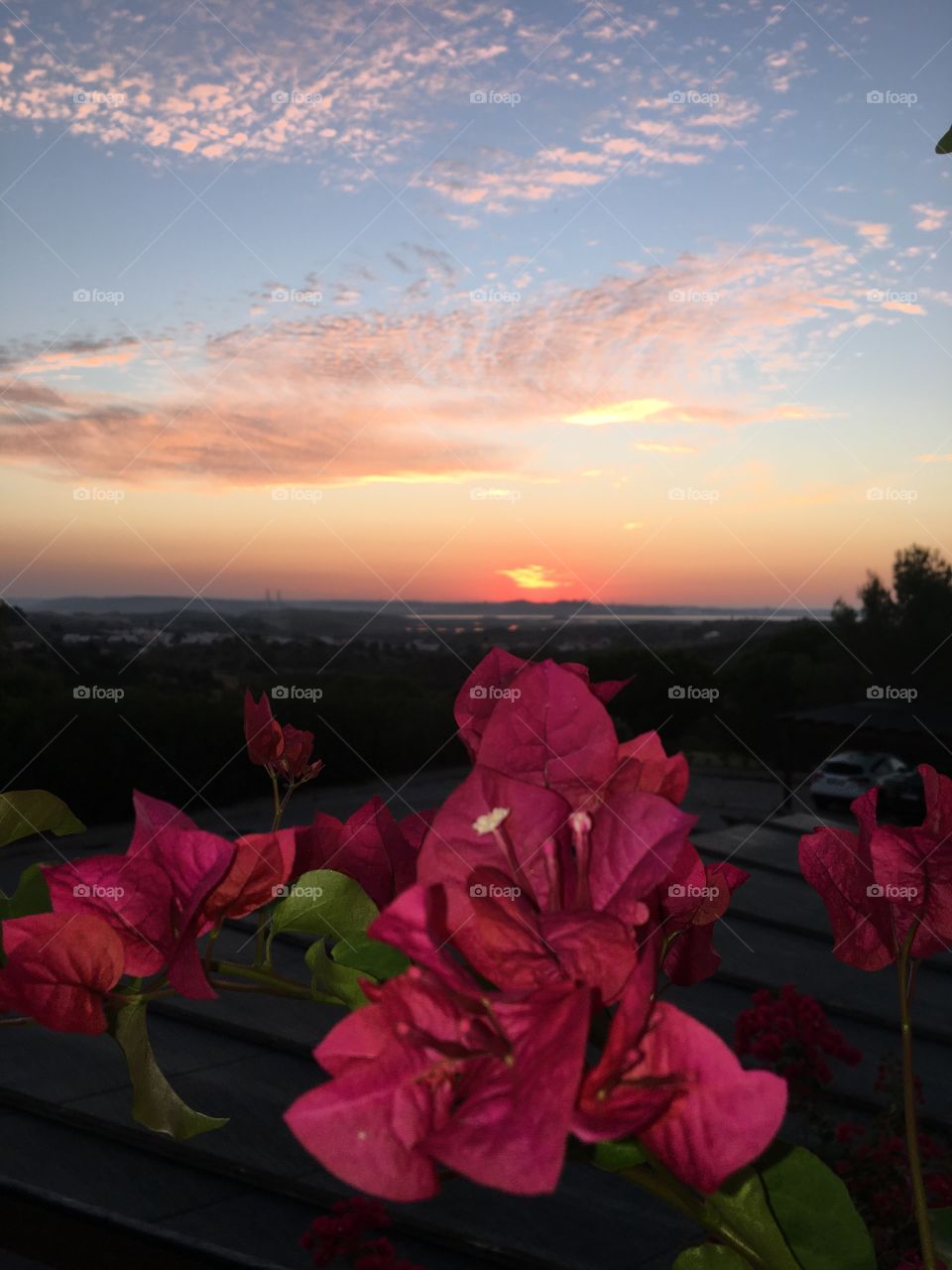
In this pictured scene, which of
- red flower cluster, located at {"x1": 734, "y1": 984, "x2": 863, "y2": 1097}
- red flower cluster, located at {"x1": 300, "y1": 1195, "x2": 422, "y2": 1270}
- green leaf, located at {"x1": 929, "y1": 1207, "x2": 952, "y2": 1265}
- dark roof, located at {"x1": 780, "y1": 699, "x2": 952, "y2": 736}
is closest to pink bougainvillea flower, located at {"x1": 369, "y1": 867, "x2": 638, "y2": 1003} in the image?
green leaf, located at {"x1": 929, "y1": 1207, "x2": 952, "y2": 1265}

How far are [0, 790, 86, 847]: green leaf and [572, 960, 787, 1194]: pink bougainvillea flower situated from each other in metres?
0.25

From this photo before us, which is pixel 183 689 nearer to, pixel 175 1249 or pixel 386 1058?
pixel 175 1249

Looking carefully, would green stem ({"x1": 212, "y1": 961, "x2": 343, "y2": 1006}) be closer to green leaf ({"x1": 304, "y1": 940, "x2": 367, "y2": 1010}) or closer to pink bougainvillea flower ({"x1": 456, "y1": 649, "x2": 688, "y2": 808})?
green leaf ({"x1": 304, "y1": 940, "x2": 367, "y2": 1010})

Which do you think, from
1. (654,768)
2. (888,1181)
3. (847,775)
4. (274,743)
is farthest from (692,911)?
(847,775)

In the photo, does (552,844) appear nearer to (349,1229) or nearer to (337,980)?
(337,980)

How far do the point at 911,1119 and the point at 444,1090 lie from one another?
18 cm

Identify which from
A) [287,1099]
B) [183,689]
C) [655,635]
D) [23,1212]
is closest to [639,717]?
[655,635]

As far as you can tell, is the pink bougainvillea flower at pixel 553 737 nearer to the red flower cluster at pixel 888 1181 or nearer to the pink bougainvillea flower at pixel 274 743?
the pink bougainvillea flower at pixel 274 743

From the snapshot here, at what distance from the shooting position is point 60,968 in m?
0.29

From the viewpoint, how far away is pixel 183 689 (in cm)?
791

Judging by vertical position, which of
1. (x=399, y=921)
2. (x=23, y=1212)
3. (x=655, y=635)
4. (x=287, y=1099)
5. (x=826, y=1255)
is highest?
(x=655, y=635)

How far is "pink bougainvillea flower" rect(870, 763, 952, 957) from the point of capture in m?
0.35

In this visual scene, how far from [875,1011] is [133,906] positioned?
158 inches

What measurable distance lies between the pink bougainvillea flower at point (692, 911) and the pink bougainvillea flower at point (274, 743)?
1.04 ft
